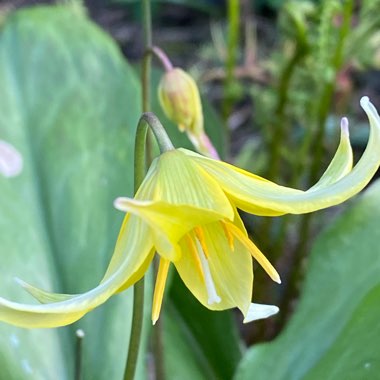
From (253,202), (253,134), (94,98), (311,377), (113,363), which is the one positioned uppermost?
(253,202)

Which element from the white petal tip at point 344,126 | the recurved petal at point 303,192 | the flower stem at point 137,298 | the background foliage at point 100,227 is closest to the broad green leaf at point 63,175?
the background foliage at point 100,227

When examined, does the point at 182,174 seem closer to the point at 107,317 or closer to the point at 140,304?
the point at 140,304

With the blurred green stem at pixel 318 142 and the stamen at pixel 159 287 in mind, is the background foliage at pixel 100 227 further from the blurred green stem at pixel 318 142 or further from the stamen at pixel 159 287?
the stamen at pixel 159 287

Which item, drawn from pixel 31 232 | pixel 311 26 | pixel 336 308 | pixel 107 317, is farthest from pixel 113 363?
pixel 311 26

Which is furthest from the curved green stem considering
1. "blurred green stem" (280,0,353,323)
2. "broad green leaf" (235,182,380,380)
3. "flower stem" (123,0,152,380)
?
"blurred green stem" (280,0,353,323)

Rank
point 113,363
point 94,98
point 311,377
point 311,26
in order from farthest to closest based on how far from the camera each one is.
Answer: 1. point 311,26
2. point 94,98
3. point 113,363
4. point 311,377

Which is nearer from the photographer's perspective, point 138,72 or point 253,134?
point 138,72

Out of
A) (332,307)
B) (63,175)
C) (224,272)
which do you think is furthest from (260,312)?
(63,175)

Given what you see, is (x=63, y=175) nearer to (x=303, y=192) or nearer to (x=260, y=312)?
(x=260, y=312)
